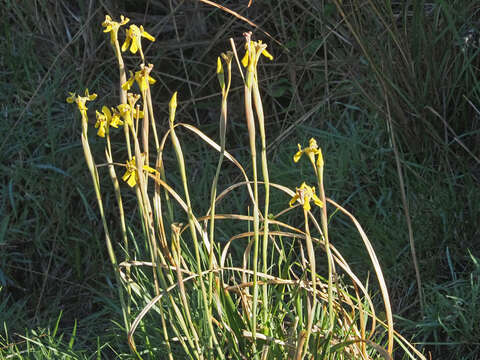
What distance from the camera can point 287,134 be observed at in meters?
2.62

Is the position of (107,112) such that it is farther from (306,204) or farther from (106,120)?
(306,204)

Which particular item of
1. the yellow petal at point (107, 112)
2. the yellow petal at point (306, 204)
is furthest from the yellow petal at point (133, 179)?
the yellow petal at point (306, 204)

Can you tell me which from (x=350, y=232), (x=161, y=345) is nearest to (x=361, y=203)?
(x=350, y=232)

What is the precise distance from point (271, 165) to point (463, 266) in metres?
0.78

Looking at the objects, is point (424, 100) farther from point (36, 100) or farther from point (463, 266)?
point (36, 100)

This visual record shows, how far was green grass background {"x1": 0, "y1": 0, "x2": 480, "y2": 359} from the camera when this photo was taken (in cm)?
213

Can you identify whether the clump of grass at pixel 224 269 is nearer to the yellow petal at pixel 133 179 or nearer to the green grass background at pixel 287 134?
the yellow petal at pixel 133 179

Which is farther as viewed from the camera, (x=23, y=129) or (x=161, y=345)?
(x=23, y=129)

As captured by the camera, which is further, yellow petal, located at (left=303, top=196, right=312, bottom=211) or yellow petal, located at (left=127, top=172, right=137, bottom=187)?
yellow petal, located at (left=127, top=172, right=137, bottom=187)

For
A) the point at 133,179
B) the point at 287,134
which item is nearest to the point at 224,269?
the point at 133,179

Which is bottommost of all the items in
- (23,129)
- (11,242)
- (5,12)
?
(11,242)

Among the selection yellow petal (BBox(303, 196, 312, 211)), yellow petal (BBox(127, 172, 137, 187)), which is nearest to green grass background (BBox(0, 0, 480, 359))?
yellow petal (BBox(127, 172, 137, 187))

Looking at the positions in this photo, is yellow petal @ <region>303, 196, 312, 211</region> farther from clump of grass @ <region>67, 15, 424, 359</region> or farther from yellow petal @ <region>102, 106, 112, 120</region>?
yellow petal @ <region>102, 106, 112, 120</region>

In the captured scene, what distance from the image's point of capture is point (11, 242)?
8.80 feet
